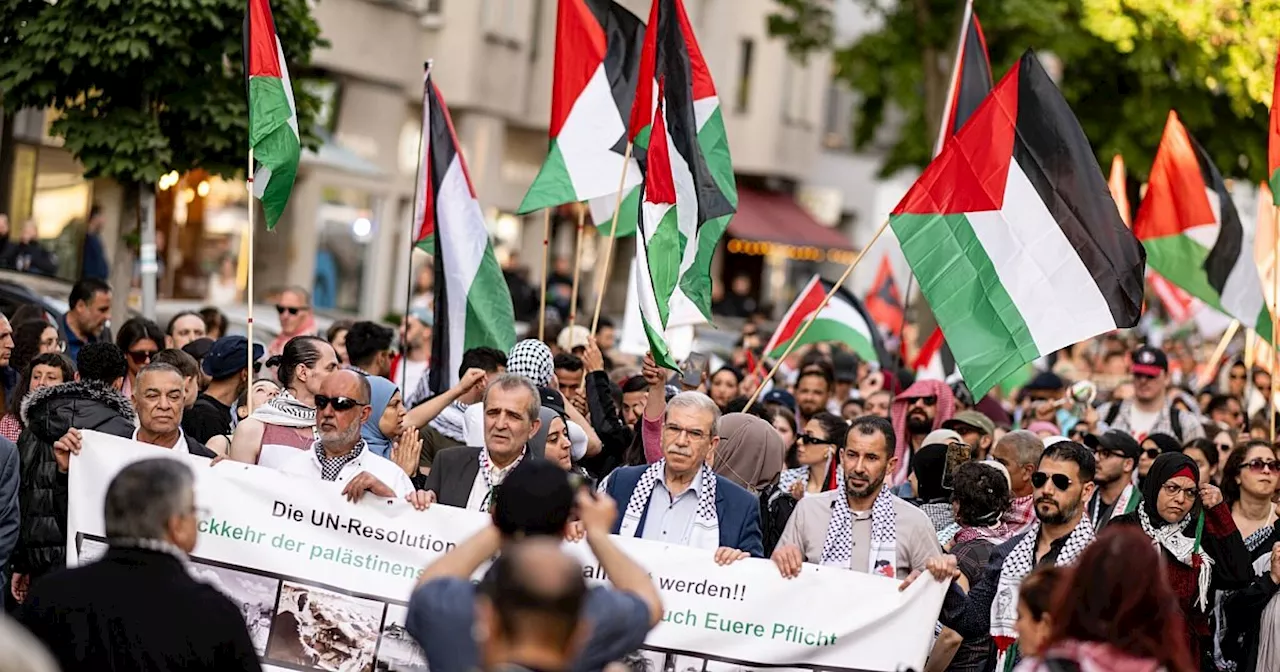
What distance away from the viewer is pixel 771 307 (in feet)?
131

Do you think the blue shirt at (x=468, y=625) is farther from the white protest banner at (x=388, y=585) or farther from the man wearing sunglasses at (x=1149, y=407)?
the man wearing sunglasses at (x=1149, y=407)

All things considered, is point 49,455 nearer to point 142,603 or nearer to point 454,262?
point 142,603

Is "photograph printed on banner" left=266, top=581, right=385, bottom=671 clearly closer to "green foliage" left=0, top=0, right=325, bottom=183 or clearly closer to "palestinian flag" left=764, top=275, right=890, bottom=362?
"green foliage" left=0, top=0, right=325, bottom=183

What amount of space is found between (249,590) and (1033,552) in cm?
300

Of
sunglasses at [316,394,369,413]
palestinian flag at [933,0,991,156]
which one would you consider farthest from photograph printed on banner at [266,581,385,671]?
palestinian flag at [933,0,991,156]

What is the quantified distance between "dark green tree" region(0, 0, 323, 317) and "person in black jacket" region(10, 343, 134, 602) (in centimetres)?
620

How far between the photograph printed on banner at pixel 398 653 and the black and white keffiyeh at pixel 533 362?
2182 millimetres

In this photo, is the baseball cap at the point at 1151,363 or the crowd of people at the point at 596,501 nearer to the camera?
the crowd of people at the point at 596,501

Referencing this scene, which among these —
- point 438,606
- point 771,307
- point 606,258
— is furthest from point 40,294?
point 771,307

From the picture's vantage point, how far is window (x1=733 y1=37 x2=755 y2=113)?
4209cm

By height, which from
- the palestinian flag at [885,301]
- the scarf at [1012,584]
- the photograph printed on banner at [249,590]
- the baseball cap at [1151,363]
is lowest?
the photograph printed on banner at [249,590]

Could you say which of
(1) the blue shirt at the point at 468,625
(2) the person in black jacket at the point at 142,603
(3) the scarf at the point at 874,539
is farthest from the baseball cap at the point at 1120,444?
(2) the person in black jacket at the point at 142,603

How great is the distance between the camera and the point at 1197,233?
48.1 ft

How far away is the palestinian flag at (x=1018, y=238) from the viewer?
9.99 m
